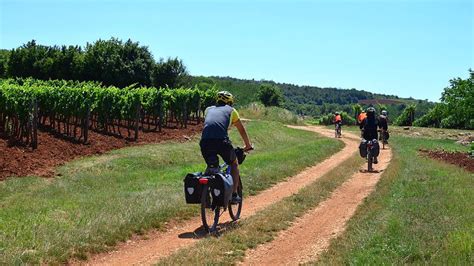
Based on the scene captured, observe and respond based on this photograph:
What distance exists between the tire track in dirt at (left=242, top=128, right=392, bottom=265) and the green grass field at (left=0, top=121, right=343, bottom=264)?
2459mm

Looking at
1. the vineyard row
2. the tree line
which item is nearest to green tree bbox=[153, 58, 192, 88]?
the tree line

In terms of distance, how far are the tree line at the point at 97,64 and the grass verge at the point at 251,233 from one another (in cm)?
5306

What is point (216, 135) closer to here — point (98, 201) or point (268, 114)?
point (98, 201)

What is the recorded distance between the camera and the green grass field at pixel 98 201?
795 cm

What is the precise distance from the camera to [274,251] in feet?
27.8

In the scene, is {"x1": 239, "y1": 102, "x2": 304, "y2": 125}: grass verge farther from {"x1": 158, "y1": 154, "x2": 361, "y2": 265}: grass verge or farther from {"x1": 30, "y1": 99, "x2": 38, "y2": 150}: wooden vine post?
{"x1": 158, "y1": 154, "x2": 361, "y2": 265}: grass verge

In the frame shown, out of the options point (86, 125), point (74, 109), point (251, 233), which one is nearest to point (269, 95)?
point (74, 109)

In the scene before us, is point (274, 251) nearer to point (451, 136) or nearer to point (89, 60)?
point (451, 136)

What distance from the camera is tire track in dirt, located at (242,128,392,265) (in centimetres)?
811

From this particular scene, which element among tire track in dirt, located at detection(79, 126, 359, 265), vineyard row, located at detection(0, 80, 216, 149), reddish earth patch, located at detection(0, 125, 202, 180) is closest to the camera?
tire track in dirt, located at detection(79, 126, 359, 265)

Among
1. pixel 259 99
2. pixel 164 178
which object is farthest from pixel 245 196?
pixel 259 99

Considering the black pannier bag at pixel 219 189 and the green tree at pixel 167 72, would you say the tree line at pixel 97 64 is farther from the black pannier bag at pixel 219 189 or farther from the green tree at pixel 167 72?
the black pannier bag at pixel 219 189

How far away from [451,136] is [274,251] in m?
53.2

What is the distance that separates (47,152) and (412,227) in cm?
1557
